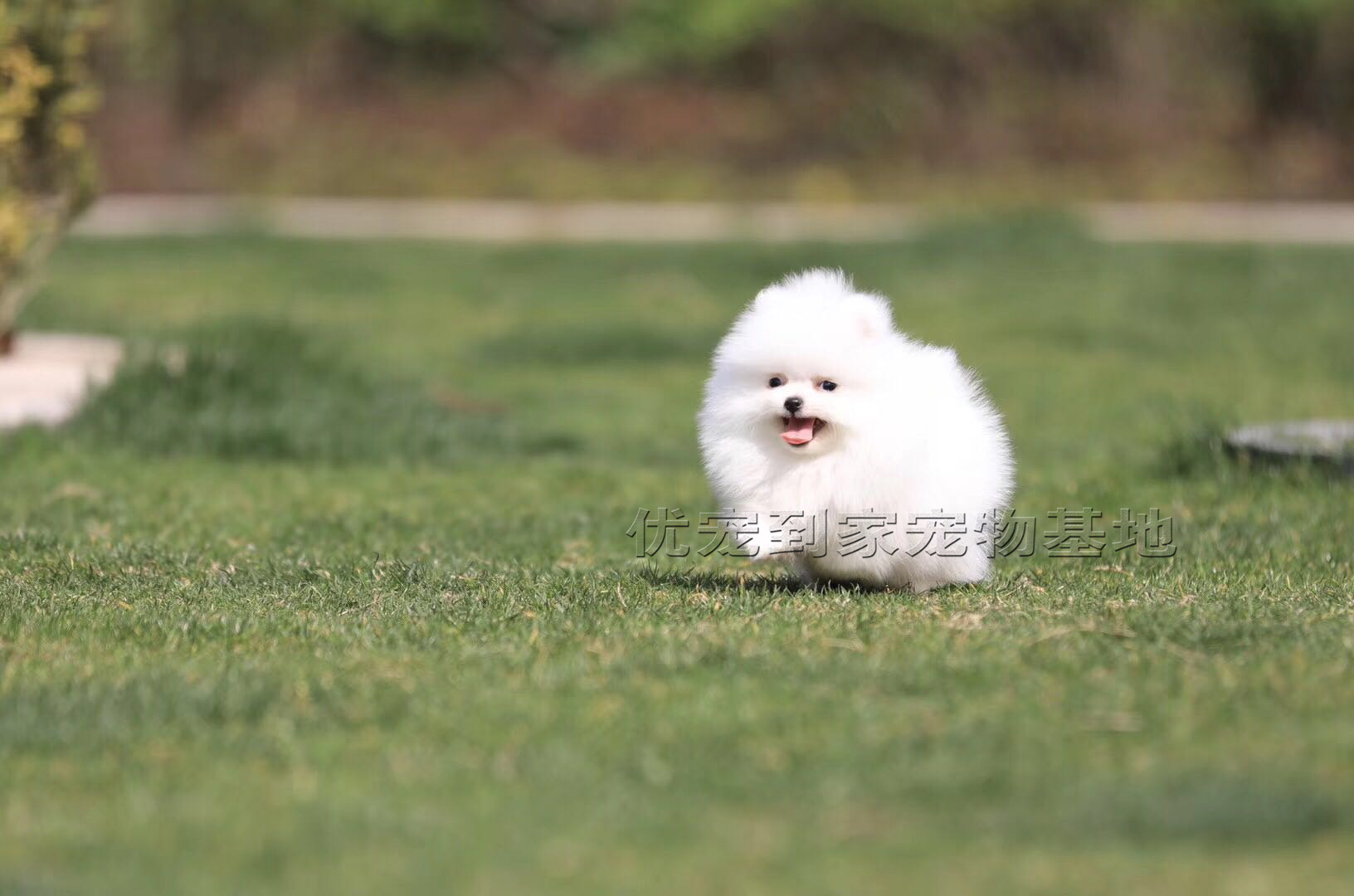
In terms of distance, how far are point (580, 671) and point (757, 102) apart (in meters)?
26.7

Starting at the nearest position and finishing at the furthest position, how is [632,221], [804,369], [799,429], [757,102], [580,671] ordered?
[580,671] < [804,369] < [799,429] < [632,221] < [757,102]

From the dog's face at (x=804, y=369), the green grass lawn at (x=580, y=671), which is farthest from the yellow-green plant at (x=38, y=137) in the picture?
the dog's face at (x=804, y=369)

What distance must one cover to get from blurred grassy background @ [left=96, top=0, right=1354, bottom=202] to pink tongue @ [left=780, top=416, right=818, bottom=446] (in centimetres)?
2115

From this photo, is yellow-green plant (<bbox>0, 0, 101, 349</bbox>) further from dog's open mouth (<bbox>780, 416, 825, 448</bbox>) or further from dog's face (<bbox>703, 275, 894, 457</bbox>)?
dog's open mouth (<bbox>780, 416, 825, 448</bbox>)

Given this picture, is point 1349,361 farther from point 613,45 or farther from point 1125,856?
point 613,45

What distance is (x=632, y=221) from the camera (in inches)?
963

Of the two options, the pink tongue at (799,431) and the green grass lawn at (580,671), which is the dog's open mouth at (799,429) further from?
the green grass lawn at (580,671)

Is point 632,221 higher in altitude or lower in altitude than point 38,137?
lower

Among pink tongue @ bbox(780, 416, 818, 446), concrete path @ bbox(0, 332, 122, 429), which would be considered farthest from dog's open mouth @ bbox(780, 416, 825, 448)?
concrete path @ bbox(0, 332, 122, 429)

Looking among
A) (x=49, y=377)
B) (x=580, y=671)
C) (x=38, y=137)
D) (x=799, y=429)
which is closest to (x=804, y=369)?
(x=799, y=429)

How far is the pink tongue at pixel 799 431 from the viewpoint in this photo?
6086 millimetres

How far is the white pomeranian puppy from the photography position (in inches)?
237

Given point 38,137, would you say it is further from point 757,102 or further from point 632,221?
point 757,102

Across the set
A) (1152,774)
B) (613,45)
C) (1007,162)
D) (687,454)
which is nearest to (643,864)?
(1152,774)
